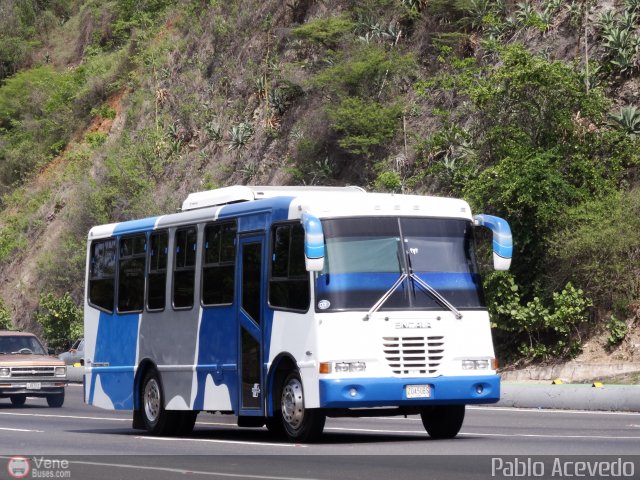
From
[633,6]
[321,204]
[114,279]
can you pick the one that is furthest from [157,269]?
[633,6]

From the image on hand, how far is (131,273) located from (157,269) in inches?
39.7

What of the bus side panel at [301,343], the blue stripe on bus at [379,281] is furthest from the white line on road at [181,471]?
the blue stripe on bus at [379,281]

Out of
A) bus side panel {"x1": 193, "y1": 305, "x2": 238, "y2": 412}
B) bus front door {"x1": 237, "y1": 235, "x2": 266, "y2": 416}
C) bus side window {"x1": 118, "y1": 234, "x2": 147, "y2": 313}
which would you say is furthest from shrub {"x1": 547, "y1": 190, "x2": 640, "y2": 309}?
bus front door {"x1": 237, "y1": 235, "x2": 266, "y2": 416}

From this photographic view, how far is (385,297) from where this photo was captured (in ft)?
55.6

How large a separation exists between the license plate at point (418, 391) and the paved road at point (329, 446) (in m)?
0.62

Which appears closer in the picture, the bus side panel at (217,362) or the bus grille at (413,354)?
the bus grille at (413,354)

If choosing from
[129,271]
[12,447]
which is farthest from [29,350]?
[12,447]

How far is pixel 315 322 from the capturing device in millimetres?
16672

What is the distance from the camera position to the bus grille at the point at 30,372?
29641mm

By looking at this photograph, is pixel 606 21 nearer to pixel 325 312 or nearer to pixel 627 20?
pixel 627 20

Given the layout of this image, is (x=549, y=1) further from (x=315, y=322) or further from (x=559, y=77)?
(x=315, y=322)

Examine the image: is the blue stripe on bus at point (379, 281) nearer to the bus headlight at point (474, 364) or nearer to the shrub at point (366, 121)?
the bus headlight at point (474, 364)

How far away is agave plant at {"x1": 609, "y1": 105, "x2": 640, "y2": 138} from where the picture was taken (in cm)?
3669

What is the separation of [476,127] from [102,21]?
47560mm
